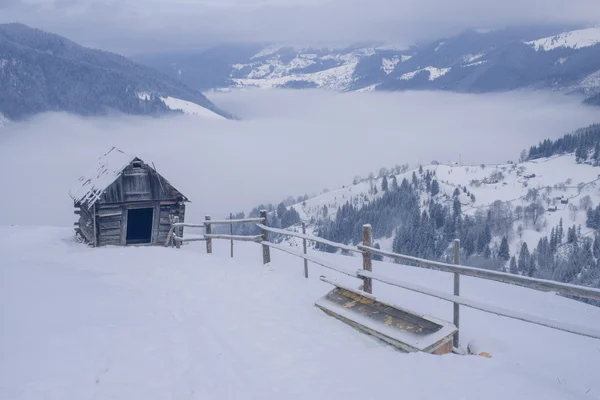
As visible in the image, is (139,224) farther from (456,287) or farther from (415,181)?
(415,181)

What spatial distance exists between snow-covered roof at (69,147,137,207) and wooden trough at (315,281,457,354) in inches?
639

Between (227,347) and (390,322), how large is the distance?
2864 mm

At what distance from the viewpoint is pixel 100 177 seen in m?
24.1

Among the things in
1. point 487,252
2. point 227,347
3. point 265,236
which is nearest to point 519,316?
point 227,347

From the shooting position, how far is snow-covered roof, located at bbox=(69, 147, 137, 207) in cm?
2255

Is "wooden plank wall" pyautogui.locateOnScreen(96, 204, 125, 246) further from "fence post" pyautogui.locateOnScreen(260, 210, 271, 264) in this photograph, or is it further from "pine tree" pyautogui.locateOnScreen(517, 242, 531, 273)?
"pine tree" pyautogui.locateOnScreen(517, 242, 531, 273)

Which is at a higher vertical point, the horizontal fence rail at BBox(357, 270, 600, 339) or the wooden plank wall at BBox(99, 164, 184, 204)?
the wooden plank wall at BBox(99, 164, 184, 204)

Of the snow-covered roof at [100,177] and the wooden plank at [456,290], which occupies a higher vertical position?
the snow-covered roof at [100,177]

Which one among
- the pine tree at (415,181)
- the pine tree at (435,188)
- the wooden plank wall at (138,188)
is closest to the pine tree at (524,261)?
the pine tree at (435,188)

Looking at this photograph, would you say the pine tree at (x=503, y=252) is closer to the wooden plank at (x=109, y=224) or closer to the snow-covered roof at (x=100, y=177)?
the snow-covered roof at (x=100, y=177)

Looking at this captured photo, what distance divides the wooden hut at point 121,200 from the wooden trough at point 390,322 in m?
16.0

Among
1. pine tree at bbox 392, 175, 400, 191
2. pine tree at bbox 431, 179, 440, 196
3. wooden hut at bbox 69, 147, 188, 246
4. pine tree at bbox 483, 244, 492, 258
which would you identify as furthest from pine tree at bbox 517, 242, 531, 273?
wooden hut at bbox 69, 147, 188, 246

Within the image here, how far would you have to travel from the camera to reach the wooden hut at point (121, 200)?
2253 cm

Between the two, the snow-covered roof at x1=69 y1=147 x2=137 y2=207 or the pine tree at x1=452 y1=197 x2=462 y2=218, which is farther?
the pine tree at x1=452 y1=197 x2=462 y2=218
